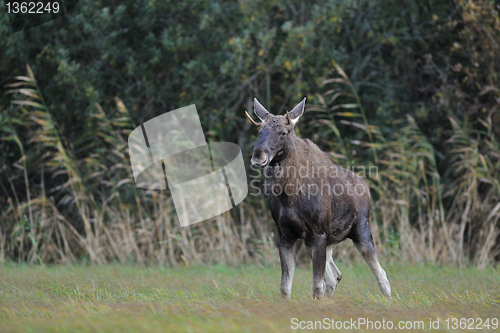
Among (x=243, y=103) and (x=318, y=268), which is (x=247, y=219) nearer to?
(x=243, y=103)

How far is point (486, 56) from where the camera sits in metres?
12.0

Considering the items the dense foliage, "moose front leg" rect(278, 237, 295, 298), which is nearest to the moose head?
"moose front leg" rect(278, 237, 295, 298)

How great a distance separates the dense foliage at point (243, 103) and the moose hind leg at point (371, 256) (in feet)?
12.5

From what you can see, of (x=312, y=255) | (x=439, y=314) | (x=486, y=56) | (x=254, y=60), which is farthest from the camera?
(x=254, y=60)

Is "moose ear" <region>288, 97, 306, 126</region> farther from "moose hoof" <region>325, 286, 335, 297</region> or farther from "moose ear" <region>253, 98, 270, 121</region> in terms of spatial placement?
"moose hoof" <region>325, 286, 335, 297</region>

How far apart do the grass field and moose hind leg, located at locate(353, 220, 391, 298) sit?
0.69 feet

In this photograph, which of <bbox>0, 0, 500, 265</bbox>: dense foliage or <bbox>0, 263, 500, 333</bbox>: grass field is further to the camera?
<bbox>0, 0, 500, 265</bbox>: dense foliage

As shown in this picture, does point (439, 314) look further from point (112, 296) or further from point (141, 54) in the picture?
point (141, 54)

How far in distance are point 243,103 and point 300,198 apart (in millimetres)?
7723

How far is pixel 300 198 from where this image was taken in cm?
658

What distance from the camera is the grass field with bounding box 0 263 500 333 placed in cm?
499

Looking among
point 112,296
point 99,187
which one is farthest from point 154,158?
point 112,296

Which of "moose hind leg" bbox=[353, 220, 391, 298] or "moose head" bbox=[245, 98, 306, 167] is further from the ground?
"moose head" bbox=[245, 98, 306, 167]

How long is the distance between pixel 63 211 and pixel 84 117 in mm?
2357
